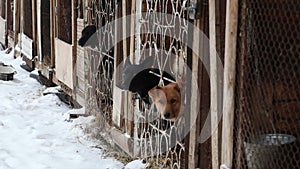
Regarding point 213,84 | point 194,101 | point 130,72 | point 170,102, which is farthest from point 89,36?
point 213,84

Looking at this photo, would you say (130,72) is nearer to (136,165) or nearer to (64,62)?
(136,165)

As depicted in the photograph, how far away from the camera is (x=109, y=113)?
6.04 metres

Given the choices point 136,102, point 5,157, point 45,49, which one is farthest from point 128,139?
point 45,49

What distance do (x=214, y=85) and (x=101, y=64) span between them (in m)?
3.00

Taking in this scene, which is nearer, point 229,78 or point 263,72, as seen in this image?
point 229,78

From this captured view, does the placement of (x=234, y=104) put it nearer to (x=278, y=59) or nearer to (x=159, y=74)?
(x=278, y=59)

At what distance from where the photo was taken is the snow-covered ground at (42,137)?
16.8 feet

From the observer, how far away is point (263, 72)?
3328 millimetres

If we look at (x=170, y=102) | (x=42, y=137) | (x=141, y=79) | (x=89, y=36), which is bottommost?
(x=42, y=137)

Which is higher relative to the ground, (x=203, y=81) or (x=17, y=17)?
(x=17, y=17)

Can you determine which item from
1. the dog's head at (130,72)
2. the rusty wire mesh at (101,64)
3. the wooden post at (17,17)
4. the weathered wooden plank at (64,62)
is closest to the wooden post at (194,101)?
the dog's head at (130,72)

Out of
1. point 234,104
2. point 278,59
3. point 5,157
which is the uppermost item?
point 278,59

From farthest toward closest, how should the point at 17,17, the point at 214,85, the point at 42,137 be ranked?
the point at 17,17
the point at 42,137
the point at 214,85

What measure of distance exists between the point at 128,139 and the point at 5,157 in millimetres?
1278
